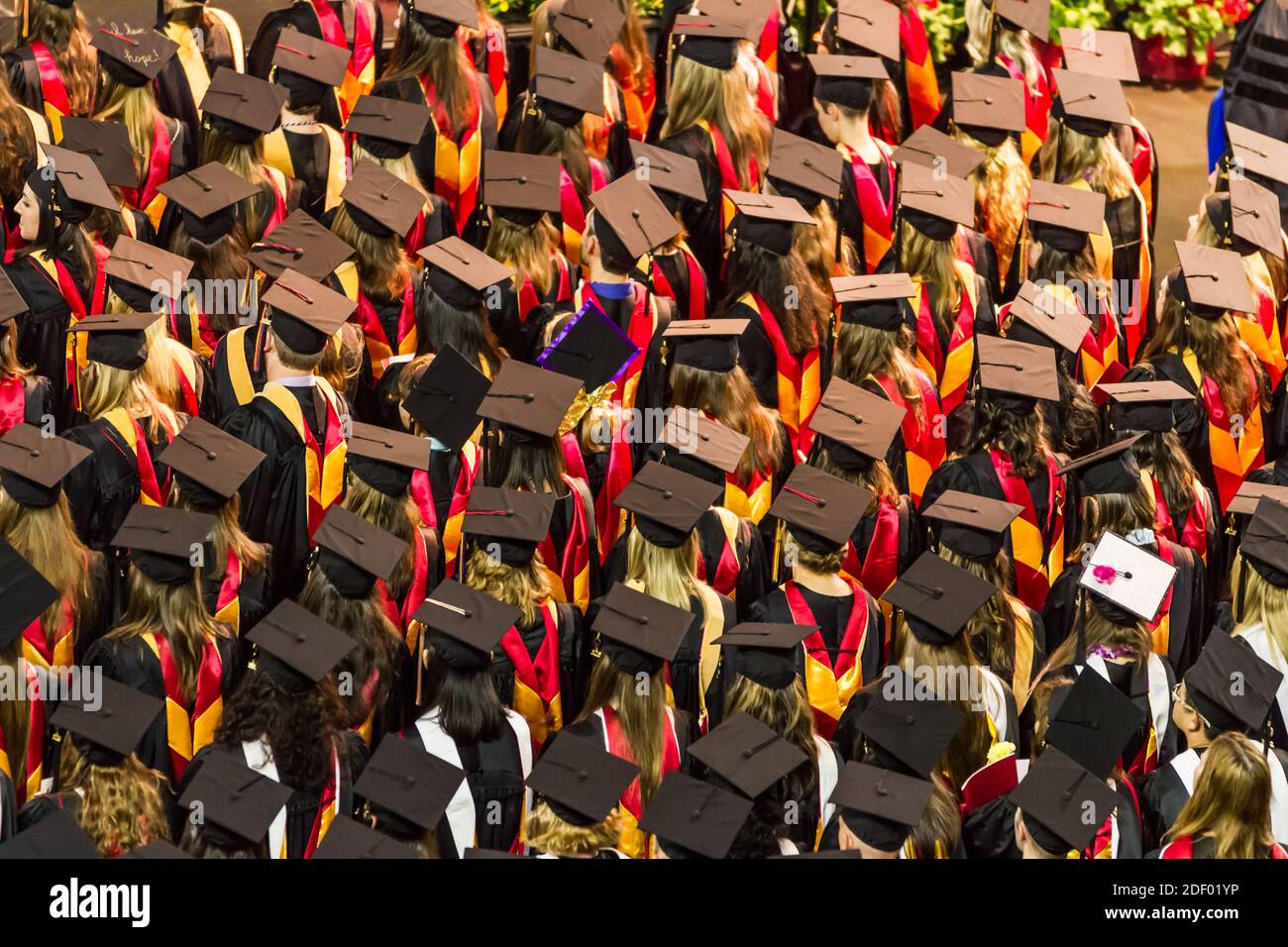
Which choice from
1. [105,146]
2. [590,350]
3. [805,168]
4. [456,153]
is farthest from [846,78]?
[105,146]

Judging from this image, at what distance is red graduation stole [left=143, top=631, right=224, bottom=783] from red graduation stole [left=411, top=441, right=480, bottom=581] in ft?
2.90

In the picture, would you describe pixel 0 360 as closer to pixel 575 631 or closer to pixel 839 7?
pixel 575 631

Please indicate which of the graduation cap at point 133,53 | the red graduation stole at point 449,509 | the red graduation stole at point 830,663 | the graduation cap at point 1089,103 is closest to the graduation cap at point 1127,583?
the red graduation stole at point 830,663

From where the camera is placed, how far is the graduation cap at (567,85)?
6.96 m

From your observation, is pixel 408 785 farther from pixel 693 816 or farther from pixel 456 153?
pixel 456 153

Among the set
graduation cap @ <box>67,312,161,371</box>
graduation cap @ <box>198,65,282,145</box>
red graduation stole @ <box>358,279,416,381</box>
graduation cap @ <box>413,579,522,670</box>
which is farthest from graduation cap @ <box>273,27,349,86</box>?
graduation cap @ <box>413,579,522,670</box>

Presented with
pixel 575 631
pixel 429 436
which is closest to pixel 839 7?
pixel 429 436

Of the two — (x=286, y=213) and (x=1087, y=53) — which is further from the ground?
(x=1087, y=53)

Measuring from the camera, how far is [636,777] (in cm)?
487

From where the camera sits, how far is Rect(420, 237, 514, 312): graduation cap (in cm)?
615

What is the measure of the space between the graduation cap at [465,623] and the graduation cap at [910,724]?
3.16 feet

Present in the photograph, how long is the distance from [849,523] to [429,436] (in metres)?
1.34

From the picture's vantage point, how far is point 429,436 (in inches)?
234

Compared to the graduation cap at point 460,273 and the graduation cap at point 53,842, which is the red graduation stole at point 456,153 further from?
the graduation cap at point 53,842
